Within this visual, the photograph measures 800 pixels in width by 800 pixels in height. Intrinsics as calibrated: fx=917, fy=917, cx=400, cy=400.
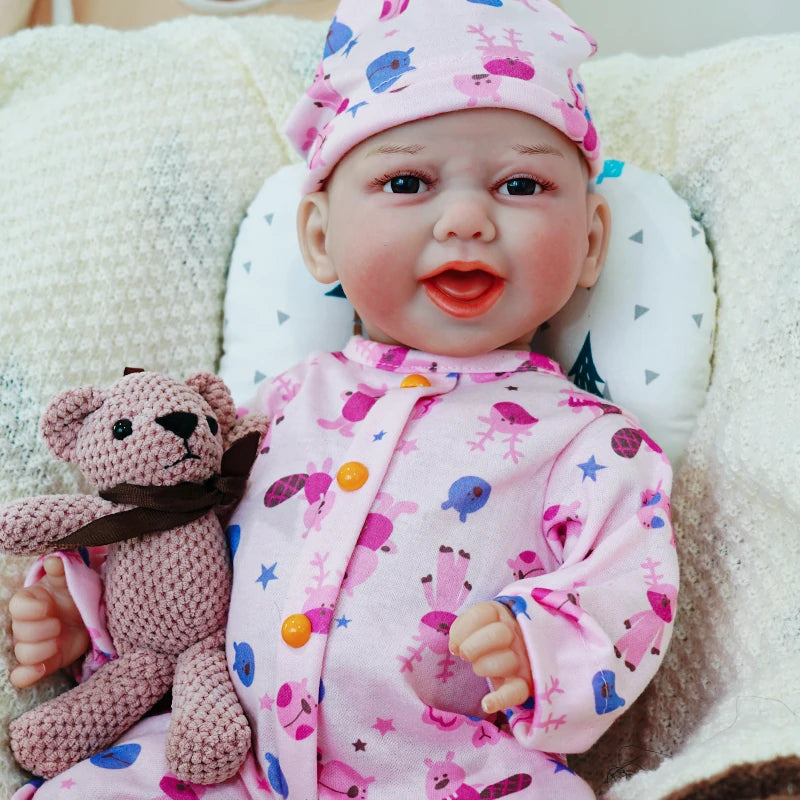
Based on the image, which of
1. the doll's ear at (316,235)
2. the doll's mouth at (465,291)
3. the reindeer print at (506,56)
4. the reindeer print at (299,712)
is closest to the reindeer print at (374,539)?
the reindeer print at (299,712)

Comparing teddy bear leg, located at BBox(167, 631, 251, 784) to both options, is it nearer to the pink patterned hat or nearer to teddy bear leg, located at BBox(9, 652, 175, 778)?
teddy bear leg, located at BBox(9, 652, 175, 778)

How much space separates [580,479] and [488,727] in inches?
10.3

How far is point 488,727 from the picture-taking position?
2.91ft

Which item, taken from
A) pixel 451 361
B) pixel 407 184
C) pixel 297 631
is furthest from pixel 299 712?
pixel 407 184

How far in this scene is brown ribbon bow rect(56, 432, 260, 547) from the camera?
0.91 metres

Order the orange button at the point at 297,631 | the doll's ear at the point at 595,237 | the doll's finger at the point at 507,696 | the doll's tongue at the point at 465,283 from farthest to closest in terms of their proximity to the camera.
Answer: the doll's ear at the point at 595,237, the doll's tongue at the point at 465,283, the orange button at the point at 297,631, the doll's finger at the point at 507,696

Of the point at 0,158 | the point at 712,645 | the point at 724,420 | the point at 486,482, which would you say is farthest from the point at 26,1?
the point at 712,645

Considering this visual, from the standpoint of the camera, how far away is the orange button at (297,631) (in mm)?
879

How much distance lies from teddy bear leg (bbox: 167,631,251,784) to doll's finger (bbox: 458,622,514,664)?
0.26 meters

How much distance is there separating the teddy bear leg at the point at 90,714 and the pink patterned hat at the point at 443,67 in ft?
1.94

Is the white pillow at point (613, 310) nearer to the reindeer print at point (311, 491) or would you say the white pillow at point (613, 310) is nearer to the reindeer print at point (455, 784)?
the reindeer print at point (311, 491)

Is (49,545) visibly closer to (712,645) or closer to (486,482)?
(486,482)

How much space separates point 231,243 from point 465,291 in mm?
478

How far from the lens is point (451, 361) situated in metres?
1.06
